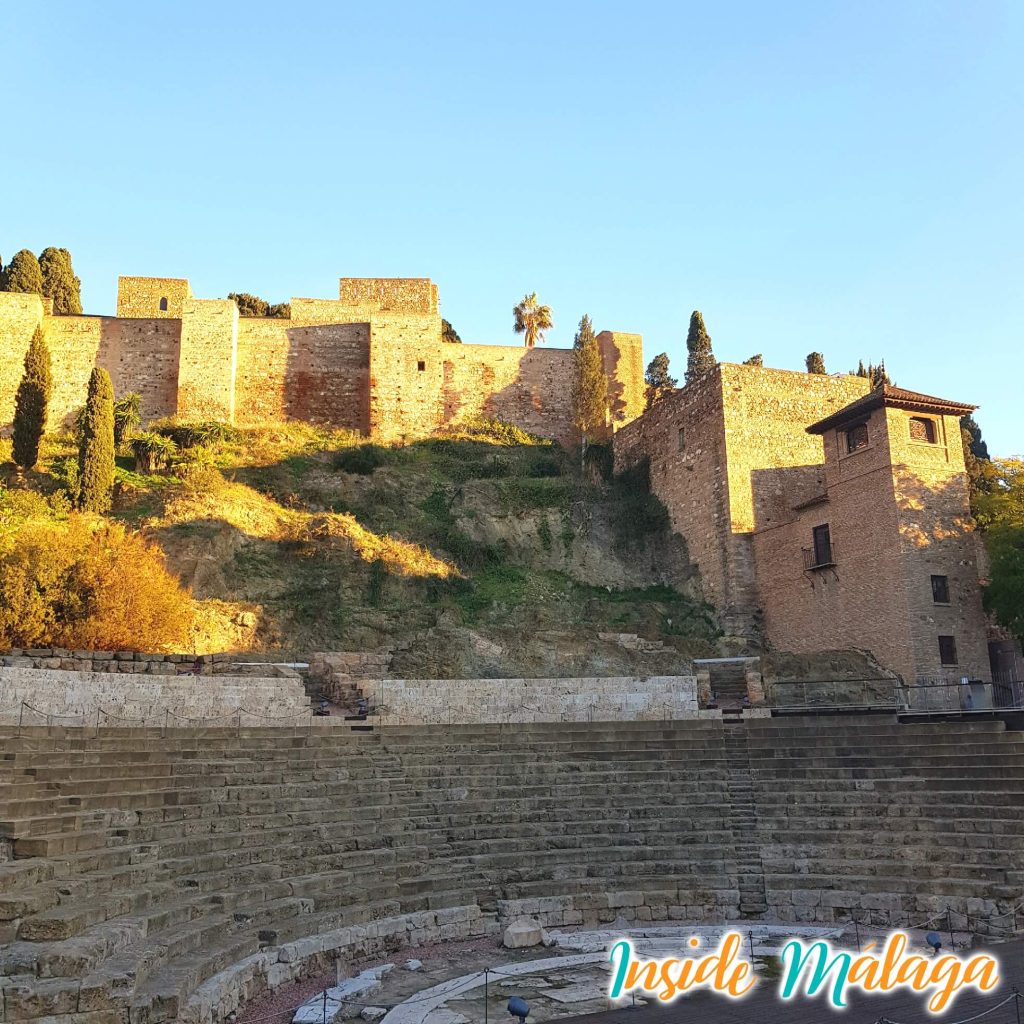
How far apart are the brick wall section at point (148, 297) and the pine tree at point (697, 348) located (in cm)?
2196

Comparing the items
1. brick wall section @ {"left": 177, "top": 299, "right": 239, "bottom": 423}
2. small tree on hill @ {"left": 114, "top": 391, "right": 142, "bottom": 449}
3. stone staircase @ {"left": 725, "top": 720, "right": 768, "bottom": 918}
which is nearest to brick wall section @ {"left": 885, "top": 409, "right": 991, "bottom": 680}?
stone staircase @ {"left": 725, "top": 720, "right": 768, "bottom": 918}

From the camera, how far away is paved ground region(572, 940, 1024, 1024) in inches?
308

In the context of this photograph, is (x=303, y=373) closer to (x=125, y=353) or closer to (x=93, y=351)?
(x=125, y=353)

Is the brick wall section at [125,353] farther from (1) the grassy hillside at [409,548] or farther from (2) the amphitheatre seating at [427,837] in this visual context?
(2) the amphitheatre seating at [427,837]

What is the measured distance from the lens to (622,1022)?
788cm

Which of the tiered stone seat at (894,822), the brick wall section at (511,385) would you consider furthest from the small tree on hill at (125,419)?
the tiered stone seat at (894,822)

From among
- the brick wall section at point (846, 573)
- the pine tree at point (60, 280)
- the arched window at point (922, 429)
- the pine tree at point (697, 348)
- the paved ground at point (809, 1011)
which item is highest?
the pine tree at point (60, 280)

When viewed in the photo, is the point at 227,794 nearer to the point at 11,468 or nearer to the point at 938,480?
the point at 938,480

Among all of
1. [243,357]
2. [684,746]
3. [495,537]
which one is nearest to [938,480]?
[684,746]

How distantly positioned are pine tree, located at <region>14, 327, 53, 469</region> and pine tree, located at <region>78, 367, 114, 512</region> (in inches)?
108

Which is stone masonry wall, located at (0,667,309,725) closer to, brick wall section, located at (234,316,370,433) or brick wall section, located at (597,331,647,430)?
brick wall section, located at (234,316,370,433)

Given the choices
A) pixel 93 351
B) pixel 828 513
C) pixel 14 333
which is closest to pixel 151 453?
pixel 93 351

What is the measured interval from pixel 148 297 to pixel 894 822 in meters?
35.3

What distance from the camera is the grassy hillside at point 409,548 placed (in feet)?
78.1
